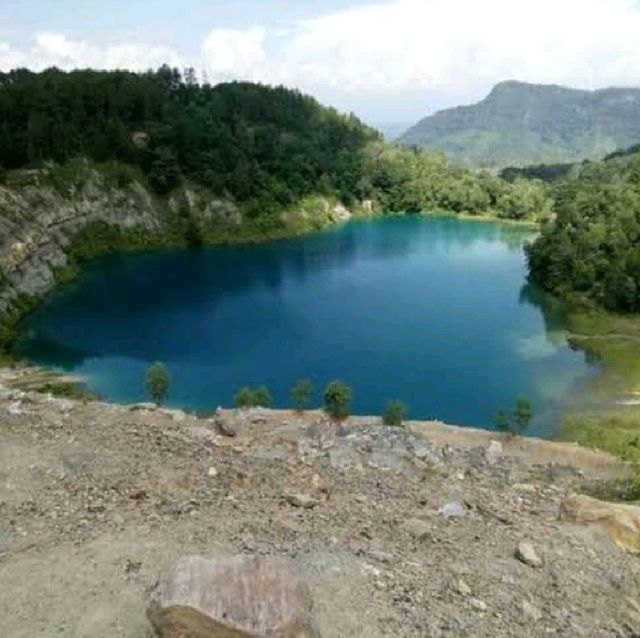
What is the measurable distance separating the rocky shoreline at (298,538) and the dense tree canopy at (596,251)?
63788mm

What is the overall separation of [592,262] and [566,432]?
45.9 metres

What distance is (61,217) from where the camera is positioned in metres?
115

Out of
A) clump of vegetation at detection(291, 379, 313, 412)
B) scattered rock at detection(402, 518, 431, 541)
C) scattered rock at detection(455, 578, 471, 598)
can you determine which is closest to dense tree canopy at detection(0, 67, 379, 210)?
clump of vegetation at detection(291, 379, 313, 412)

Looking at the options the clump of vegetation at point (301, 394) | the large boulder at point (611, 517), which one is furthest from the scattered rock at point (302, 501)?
the clump of vegetation at point (301, 394)

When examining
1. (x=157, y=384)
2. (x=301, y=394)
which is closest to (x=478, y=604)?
(x=301, y=394)

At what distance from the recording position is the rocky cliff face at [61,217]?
9444cm

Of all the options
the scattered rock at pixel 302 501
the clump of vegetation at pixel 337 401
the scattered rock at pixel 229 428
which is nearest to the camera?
the scattered rock at pixel 302 501

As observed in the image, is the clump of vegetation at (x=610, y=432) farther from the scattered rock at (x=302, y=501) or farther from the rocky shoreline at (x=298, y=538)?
the scattered rock at (x=302, y=501)

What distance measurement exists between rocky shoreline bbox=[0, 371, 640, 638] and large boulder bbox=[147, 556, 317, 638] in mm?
600

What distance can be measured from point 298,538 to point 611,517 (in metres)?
9.13

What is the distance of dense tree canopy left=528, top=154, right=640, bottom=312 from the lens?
8750 cm

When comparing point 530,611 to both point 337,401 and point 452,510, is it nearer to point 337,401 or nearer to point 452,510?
point 452,510

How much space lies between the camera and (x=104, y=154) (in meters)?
129

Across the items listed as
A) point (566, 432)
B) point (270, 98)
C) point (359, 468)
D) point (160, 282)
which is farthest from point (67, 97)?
point (359, 468)
